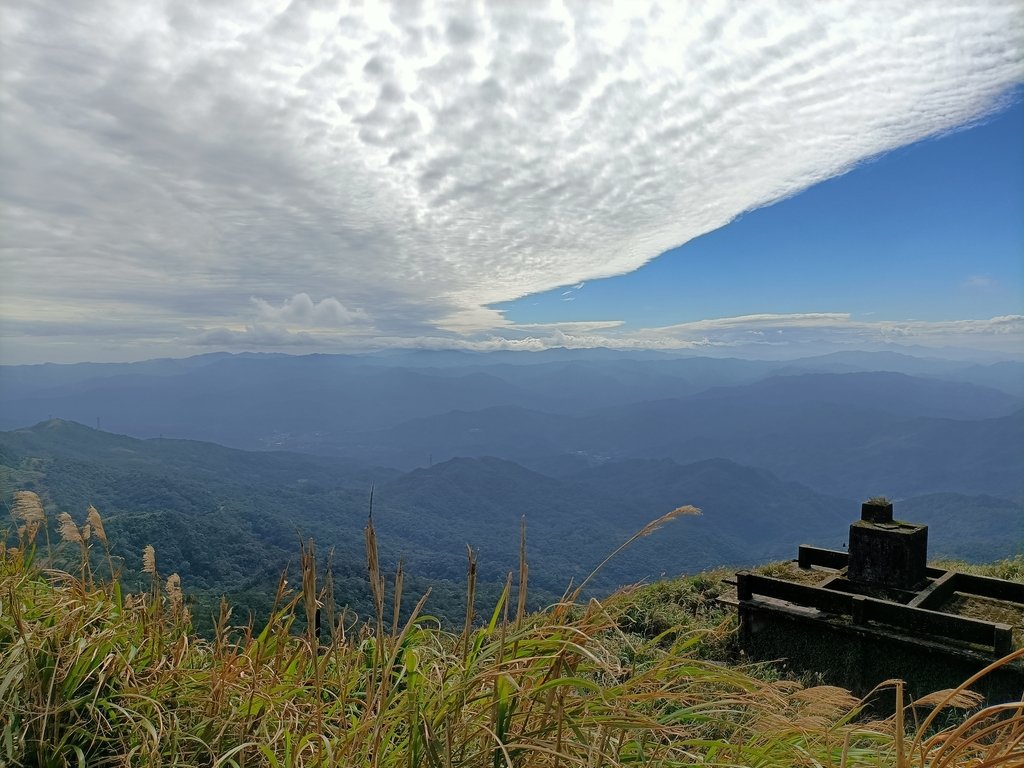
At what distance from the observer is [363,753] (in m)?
2.19

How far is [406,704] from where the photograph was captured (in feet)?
7.36

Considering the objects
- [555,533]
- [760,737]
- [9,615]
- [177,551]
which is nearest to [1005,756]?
[760,737]

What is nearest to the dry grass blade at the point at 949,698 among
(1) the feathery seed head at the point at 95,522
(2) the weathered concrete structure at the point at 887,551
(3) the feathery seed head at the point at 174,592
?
(3) the feathery seed head at the point at 174,592

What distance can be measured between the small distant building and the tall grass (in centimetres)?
647

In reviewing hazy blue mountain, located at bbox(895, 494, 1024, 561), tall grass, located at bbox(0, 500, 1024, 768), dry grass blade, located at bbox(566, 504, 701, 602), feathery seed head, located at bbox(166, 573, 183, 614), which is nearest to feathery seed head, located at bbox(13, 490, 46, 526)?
tall grass, located at bbox(0, 500, 1024, 768)

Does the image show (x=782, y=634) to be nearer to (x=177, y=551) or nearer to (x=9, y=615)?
(x=9, y=615)

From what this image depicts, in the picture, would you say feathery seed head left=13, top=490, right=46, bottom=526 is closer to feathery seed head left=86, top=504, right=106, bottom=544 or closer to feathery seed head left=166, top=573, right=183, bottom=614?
feathery seed head left=86, top=504, right=106, bottom=544

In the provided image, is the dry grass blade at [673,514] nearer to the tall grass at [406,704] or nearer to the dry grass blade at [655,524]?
the dry grass blade at [655,524]

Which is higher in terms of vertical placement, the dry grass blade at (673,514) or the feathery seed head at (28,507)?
the dry grass blade at (673,514)

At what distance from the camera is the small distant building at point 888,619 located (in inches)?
299

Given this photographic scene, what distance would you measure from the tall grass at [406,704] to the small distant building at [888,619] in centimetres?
647

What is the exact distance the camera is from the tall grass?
198 cm

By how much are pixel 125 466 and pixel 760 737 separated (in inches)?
8778

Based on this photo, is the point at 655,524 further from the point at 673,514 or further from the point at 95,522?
the point at 95,522
